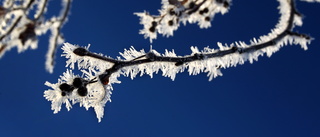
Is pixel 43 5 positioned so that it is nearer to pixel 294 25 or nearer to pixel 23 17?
pixel 23 17

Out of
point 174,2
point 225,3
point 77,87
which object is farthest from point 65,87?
point 225,3

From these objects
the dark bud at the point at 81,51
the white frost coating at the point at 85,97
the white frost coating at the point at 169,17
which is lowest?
the white frost coating at the point at 85,97

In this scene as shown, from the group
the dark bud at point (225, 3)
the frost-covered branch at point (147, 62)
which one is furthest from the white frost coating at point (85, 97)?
the dark bud at point (225, 3)

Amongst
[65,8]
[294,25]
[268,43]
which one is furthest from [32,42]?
[294,25]

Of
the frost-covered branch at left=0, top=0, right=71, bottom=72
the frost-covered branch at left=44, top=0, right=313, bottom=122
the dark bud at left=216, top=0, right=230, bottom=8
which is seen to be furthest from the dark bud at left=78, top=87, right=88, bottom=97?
the dark bud at left=216, top=0, right=230, bottom=8

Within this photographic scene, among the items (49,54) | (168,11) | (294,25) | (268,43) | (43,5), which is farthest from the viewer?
(168,11)

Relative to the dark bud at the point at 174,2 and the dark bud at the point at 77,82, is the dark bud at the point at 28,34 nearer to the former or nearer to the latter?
the dark bud at the point at 77,82
